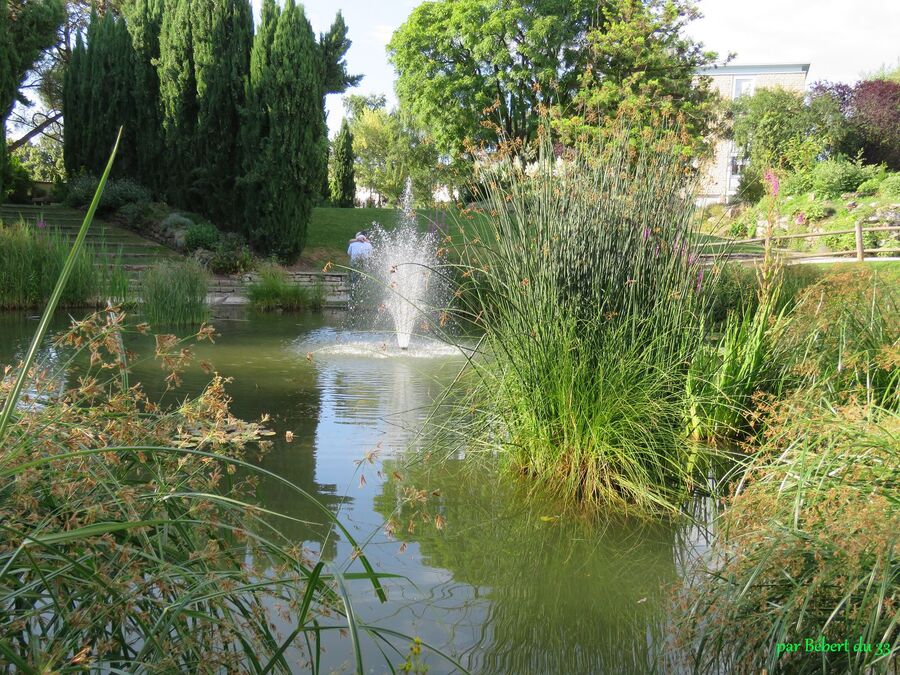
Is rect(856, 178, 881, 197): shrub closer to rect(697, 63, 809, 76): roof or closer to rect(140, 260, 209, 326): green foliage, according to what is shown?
rect(140, 260, 209, 326): green foliage

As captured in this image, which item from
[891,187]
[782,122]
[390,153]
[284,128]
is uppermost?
[390,153]

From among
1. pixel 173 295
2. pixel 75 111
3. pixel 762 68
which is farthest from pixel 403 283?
pixel 762 68

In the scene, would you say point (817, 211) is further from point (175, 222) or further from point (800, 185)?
point (175, 222)

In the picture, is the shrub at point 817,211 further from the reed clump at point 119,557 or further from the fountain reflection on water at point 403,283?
the reed clump at point 119,557

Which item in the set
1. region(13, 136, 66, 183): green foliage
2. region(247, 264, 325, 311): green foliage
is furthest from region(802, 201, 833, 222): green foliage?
region(13, 136, 66, 183): green foliage

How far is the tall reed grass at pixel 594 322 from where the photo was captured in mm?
3121

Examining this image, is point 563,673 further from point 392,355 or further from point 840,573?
point 392,355

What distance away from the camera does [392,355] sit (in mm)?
7270

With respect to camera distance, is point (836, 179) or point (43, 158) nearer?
point (836, 179)

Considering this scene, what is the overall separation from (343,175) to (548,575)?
26.9 meters

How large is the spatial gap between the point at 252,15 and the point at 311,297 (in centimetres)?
810

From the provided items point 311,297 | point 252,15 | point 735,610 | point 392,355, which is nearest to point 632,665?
point 735,610

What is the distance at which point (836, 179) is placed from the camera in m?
21.4

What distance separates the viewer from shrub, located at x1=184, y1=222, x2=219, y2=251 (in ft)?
48.4
